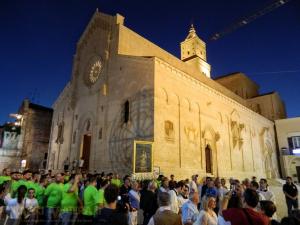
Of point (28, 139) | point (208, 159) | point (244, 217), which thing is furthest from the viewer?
point (28, 139)

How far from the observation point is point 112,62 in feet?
68.7

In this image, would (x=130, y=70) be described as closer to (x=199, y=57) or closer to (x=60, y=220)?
(x=60, y=220)

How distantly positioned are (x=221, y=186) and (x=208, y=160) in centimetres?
1152

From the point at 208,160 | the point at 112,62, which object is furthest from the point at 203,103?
the point at 112,62

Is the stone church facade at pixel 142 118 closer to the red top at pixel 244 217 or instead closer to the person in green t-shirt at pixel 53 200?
the person in green t-shirt at pixel 53 200

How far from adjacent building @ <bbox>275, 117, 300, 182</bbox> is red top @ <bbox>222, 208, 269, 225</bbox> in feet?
108

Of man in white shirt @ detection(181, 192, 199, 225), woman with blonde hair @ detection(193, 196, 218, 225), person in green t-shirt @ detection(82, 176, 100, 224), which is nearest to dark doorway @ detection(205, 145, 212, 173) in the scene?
person in green t-shirt @ detection(82, 176, 100, 224)

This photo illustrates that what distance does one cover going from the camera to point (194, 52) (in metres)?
44.7

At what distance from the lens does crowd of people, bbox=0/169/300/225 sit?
3254 millimetres

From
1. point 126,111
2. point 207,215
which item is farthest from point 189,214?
point 126,111

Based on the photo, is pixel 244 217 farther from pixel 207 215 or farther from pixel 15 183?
pixel 15 183

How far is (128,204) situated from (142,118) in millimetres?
11460

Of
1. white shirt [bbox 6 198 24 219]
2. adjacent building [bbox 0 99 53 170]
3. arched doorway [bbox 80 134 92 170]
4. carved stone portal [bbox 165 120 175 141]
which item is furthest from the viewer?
adjacent building [bbox 0 99 53 170]

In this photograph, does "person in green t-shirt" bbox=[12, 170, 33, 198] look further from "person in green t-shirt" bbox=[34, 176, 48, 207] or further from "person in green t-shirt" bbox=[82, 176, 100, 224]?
"person in green t-shirt" bbox=[82, 176, 100, 224]
